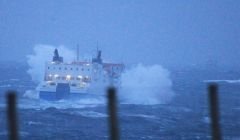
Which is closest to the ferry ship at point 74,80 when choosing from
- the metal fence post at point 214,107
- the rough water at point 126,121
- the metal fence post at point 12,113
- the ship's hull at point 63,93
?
the ship's hull at point 63,93

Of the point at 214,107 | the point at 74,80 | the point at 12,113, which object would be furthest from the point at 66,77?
the point at 12,113

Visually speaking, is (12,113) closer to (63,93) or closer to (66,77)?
(63,93)

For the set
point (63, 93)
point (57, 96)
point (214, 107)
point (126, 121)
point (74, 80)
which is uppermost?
point (74, 80)

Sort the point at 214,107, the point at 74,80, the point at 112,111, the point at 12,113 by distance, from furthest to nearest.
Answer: the point at 74,80 → the point at 214,107 → the point at 112,111 → the point at 12,113

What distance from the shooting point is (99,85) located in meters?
59.5

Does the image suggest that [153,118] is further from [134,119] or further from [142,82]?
[142,82]

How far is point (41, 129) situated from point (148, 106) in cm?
2054

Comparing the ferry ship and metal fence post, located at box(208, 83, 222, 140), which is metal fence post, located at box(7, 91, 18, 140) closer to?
metal fence post, located at box(208, 83, 222, 140)

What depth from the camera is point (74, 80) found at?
58000mm

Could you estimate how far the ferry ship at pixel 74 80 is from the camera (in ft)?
186

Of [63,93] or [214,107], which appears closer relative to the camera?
[214,107]

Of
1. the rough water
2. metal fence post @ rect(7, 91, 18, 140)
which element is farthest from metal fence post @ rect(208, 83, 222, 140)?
the rough water

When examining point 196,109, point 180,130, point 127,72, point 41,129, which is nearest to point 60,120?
point 41,129

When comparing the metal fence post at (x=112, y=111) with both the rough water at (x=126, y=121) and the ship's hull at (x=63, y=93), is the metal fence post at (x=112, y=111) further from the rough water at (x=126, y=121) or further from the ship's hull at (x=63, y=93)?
the ship's hull at (x=63, y=93)
